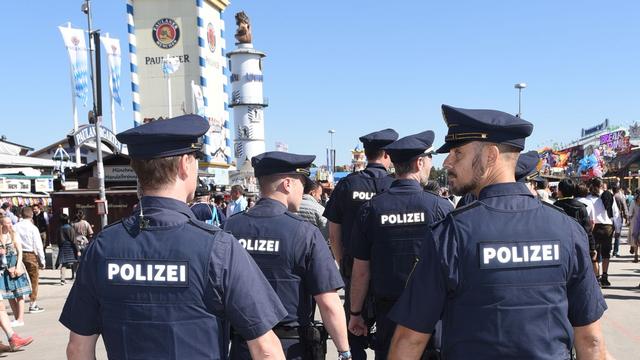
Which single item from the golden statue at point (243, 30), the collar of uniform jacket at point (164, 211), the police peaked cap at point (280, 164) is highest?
the golden statue at point (243, 30)

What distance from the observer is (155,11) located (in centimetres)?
5006

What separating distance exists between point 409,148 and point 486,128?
1951mm

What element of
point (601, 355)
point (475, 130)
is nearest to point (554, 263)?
point (601, 355)

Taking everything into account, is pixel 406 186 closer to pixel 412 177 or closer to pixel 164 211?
pixel 412 177

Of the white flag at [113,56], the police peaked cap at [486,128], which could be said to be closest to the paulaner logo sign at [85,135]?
the police peaked cap at [486,128]

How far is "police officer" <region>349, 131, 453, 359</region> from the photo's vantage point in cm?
391

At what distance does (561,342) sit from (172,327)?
1558 mm

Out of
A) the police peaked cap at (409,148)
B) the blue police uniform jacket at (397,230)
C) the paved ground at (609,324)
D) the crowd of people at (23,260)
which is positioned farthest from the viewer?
the crowd of people at (23,260)

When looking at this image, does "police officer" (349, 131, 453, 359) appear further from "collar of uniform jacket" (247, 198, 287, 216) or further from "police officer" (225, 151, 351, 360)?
"collar of uniform jacket" (247, 198, 287, 216)

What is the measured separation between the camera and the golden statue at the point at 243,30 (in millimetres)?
61719

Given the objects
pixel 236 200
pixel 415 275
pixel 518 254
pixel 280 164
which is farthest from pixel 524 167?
pixel 236 200

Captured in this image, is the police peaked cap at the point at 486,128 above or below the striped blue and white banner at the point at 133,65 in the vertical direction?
below

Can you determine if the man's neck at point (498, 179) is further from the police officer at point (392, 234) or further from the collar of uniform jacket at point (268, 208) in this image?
the police officer at point (392, 234)

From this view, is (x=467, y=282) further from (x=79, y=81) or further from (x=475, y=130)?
(x=79, y=81)
